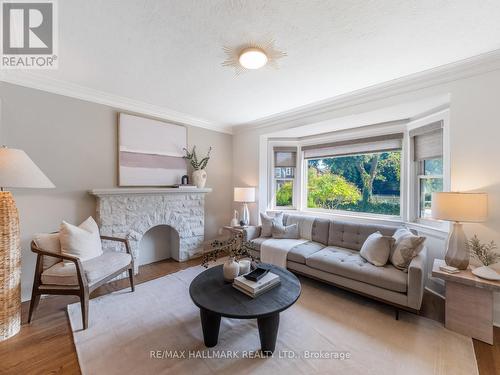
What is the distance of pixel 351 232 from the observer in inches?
125

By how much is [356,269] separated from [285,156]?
2693 mm

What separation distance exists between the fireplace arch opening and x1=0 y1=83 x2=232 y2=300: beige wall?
958 mm

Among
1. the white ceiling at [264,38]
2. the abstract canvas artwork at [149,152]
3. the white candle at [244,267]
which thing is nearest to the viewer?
the white ceiling at [264,38]

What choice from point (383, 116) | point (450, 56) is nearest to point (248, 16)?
point (450, 56)

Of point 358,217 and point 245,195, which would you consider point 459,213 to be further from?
point 245,195

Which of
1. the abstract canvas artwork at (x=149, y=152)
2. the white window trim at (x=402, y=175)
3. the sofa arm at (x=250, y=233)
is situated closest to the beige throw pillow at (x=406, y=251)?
the white window trim at (x=402, y=175)

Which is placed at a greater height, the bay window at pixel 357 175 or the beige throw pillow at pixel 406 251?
the bay window at pixel 357 175

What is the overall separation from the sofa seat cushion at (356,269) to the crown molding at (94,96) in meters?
3.09

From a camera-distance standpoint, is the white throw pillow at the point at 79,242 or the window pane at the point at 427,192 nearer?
the white throw pillow at the point at 79,242

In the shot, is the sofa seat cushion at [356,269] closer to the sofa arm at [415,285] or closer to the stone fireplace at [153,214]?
the sofa arm at [415,285]

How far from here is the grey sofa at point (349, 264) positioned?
2109 mm

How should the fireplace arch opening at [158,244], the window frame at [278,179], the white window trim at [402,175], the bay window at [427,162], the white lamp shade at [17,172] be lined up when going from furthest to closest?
the window frame at [278,179] → the fireplace arch opening at [158,244] → the bay window at [427,162] → the white window trim at [402,175] → the white lamp shade at [17,172]

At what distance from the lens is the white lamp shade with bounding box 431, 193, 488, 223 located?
1.99m

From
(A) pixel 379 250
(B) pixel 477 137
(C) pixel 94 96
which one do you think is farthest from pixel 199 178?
(B) pixel 477 137
